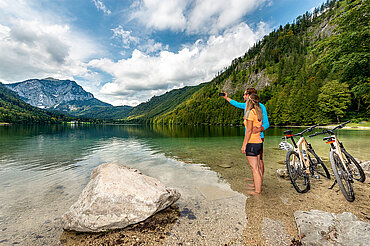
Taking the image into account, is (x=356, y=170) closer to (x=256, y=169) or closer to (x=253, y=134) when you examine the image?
(x=256, y=169)

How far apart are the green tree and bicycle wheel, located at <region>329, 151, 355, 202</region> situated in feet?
219

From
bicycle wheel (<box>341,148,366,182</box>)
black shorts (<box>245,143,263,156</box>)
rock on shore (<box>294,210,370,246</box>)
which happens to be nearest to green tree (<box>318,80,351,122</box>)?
bicycle wheel (<box>341,148,366,182</box>)

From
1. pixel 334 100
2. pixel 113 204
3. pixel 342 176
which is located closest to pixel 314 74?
pixel 334 100

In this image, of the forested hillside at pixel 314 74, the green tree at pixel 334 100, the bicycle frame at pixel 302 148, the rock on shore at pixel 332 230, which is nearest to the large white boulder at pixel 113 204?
the rock on shore at pixel 332 230

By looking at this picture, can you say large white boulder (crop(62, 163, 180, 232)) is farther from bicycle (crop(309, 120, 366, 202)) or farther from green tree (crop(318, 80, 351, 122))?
green tree (crop(318, 80, 351, 122))

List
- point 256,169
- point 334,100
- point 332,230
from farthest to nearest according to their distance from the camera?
point 334,100 → point 256,169 → point 332,230

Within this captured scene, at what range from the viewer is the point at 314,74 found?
279 feet

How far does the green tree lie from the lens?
5378cm

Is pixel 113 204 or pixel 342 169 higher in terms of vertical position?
pixel 342 169

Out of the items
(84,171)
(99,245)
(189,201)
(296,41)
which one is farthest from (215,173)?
(296,41)

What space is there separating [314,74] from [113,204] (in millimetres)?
112077

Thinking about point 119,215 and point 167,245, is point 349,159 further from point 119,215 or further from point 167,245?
point 119,215

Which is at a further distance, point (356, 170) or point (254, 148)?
point (356, 170)

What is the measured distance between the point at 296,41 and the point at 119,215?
8136 inches
